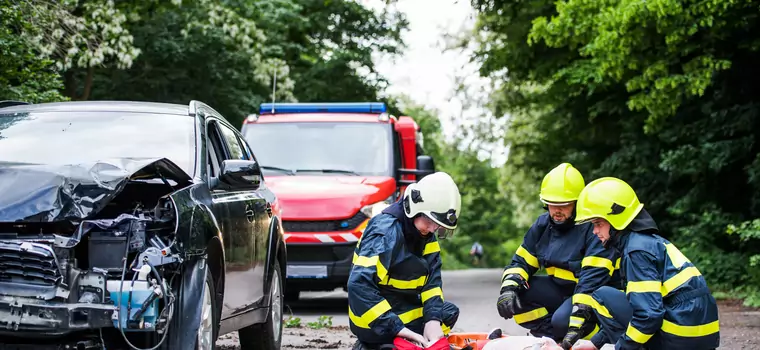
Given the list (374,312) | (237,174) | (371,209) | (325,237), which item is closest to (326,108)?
(371,209)

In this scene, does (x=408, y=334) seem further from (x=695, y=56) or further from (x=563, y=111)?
(x=563, y=111)

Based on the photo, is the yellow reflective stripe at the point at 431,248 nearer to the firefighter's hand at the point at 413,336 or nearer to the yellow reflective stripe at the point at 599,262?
the firefighter's hand at the point at 413,336

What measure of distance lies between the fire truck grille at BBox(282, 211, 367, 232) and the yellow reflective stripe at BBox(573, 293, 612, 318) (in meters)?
6.70

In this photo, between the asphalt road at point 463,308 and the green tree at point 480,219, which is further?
the green tree at point 480,219

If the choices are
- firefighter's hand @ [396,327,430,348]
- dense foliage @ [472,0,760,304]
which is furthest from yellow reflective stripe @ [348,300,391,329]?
dense foliage @ [472,0,760,304]

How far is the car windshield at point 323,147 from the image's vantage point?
49.4ft

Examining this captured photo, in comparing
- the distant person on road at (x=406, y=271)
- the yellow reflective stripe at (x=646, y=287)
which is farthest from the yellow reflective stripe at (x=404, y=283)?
the yellow reflective stripe at (x=646, y=287)

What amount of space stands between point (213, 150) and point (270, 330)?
1.59 meters

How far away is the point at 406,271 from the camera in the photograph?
280 inches

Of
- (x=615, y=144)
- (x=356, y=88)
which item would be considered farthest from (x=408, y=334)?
(x=356, y=88)

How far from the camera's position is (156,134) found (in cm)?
770

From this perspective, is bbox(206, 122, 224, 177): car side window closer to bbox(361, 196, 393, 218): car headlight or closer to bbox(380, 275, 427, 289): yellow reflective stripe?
bbox(380, 275, 427, 289): yellow reflective stripe

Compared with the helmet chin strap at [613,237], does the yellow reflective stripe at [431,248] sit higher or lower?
lower

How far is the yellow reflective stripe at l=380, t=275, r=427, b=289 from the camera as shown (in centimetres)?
709
